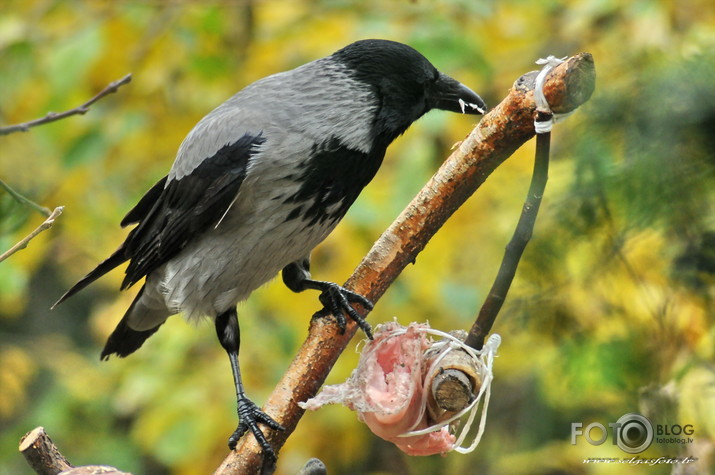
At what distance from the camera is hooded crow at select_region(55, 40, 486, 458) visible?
9.56 feet

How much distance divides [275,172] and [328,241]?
151 centimetres

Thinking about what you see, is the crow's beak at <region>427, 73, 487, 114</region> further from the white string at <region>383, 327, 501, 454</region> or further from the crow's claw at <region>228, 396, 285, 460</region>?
the crow's claw at <region>228, 396, 285, 460</region>

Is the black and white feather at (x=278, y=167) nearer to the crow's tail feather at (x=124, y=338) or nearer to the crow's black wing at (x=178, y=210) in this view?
the crow's black wing at (x=178, y=210)

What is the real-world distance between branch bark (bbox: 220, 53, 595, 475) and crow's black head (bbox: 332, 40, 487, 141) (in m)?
0.62

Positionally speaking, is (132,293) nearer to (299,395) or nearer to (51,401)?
(51,401)

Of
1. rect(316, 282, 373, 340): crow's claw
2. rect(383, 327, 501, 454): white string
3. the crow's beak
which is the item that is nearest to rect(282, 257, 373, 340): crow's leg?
rect(316, 282, 373, 340): crow's claw

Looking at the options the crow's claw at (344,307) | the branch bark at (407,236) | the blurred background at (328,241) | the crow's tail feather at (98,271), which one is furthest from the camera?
the crow's tail feather at (98,271)

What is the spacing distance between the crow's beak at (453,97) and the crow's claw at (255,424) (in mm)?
1255

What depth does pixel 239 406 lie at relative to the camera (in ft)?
9.52

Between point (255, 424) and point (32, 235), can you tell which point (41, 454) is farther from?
point (255, 424)

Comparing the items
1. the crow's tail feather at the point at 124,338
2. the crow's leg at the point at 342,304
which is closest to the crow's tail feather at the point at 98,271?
the crow's tail feather at the point at 124,338

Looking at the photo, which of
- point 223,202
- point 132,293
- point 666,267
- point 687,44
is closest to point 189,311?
point 223,202

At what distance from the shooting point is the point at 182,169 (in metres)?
3.21

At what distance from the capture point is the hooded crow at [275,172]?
2914 millimetres
